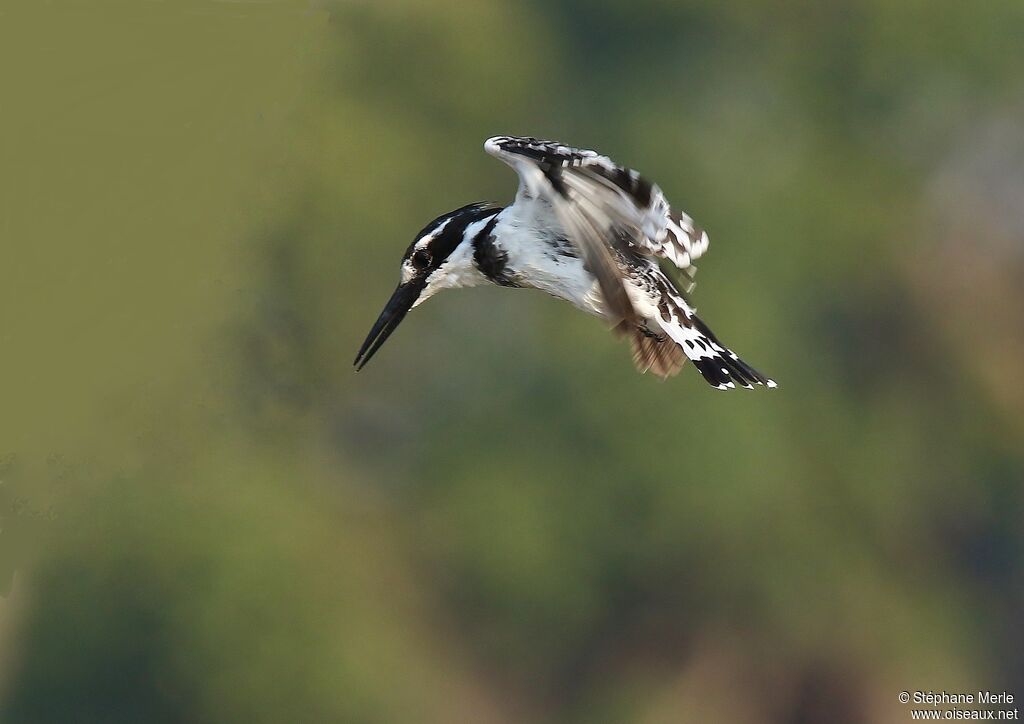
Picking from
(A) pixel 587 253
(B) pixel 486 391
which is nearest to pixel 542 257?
(A) pixel 587 253

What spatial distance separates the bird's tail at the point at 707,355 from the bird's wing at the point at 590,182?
0.38m

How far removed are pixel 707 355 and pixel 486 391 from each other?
22.3 feet

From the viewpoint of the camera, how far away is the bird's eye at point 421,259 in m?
Answer: 3.88

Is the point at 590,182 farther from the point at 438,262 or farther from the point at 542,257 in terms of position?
the point at 438,262

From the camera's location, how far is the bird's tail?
3.75 meters

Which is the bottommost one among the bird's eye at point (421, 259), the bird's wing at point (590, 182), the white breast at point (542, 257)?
the bird's eye at point (421, 259)

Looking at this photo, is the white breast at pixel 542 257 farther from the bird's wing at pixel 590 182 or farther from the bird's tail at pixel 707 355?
the bird's tail at pixel 707 355

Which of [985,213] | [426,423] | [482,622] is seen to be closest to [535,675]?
[482,622]

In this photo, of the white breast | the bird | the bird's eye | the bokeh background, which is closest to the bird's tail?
the bird

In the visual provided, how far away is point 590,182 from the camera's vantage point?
329 cm

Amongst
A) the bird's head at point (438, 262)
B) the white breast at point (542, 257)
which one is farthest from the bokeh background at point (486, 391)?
the white breast at point (542, 257)

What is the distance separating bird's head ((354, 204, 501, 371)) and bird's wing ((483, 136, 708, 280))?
35 centimetres

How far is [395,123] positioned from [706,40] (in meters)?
3.19

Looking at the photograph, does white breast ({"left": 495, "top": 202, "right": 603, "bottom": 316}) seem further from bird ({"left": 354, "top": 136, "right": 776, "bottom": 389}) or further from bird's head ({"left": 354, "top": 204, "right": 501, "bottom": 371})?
bird's head ({"left": 354, "top": 204, "right": 501, "bottom": 371})
